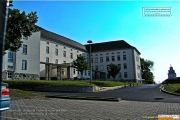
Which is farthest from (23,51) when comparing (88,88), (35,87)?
(88,88)

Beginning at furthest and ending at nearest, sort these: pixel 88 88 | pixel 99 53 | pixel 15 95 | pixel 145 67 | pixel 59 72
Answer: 1. pixel 145 67
2. pixel 99 53
3. pixel 59 72
4. pixel 88 88
5. pixel 15 95

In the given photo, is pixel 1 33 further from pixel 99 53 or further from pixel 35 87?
pixel 99 53

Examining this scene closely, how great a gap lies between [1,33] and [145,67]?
10565 cm

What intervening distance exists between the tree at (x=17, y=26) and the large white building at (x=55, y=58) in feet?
59.1

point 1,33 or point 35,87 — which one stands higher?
point 1,33

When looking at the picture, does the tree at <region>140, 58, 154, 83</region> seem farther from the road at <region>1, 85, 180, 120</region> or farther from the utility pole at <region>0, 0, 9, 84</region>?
the utility pole at <region>0, 0, 9, 84</region>

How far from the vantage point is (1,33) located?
9.93 ft

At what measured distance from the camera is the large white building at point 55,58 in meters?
38.4

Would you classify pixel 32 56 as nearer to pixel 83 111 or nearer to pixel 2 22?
pixel 83 111

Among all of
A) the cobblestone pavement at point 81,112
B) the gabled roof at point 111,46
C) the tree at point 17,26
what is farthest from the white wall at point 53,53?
the cobblestone pavement at point 81,112

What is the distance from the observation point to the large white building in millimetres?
38434

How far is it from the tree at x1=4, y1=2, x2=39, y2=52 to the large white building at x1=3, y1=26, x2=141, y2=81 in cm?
1801

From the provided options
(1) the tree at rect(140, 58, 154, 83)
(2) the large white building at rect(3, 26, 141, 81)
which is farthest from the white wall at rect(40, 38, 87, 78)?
(1) the tree at rect(140, 58, 154, 83)

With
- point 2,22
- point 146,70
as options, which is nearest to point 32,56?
point 2,22
